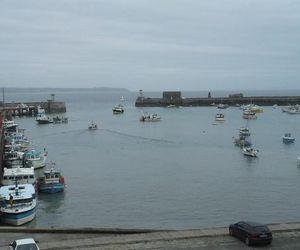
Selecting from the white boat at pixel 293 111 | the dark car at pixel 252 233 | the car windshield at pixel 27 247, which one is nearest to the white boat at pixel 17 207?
the car windshield at pixel 27 247

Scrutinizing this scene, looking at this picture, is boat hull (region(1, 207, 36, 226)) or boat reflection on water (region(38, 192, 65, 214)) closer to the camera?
boat hull (region(1, 207, 36, 226))

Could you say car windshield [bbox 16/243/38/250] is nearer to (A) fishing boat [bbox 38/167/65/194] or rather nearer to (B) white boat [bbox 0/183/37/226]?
(B) white boat [bbox 0/183/37/226]

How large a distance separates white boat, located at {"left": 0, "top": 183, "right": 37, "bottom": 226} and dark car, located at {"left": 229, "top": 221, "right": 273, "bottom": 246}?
1730cm

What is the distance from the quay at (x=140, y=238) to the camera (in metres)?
21.1

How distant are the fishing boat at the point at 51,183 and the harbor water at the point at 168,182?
71cm

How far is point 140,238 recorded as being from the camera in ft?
72.8

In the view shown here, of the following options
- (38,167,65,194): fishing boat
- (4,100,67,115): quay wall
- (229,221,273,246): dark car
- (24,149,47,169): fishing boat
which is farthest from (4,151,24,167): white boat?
(4,100,67,115): quay wall

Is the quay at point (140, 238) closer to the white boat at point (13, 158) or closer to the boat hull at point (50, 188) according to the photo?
the boat hull at point (50, 188)

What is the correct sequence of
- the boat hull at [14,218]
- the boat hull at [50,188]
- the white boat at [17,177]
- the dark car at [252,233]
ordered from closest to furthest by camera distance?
the dark car at [252,233] → the boat hull at [14,218] → the white boat at [17,177] → the boat hull at [50,188]

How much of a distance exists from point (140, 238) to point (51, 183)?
79.6 ft

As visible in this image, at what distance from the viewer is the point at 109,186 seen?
48.3m

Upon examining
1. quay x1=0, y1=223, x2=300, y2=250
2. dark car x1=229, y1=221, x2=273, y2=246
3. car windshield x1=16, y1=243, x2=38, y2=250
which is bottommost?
quay x1=0, y1=223, x2=300, y2=250

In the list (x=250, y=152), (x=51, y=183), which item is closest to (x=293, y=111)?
(x=250, y=152)

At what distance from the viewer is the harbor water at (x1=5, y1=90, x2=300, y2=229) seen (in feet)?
122
